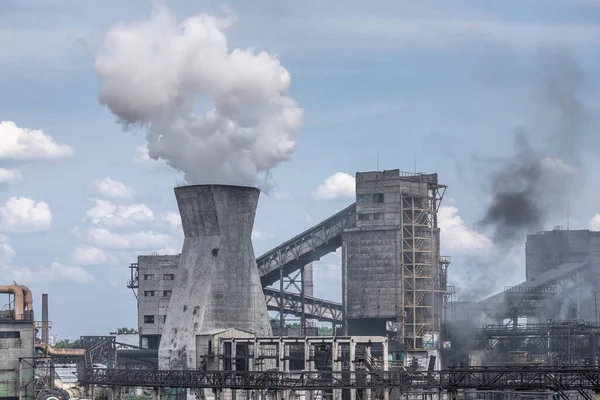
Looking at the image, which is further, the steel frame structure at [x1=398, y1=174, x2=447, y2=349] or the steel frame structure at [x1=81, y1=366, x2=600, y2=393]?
the steel frame structure at [x1=398, y1=174, x2=447, y2=349]

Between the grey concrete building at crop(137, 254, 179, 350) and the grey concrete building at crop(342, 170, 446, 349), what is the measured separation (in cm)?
2176

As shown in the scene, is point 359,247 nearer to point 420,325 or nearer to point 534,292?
point 420,325

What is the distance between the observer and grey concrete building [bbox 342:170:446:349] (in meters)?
97.5

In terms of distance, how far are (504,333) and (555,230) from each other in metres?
38.9

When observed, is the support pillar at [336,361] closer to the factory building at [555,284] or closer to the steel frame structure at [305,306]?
the steel frame structure at [305,306]

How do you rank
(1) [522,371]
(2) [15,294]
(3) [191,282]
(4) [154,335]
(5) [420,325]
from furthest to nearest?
(4) [154,335] → (5) [420,325] → (3) [191,282] → (2) [15,294] → (1) [522,371]

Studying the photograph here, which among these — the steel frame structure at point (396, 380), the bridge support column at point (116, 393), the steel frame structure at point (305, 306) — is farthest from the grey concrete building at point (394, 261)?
the bridge support column at point (116, 393)

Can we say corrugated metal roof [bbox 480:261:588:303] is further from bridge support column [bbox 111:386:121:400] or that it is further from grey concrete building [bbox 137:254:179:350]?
bridge support column [bbox 111:386:121:400]

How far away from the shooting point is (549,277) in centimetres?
12281

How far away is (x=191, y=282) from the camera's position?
284 ft

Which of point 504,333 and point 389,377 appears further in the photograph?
point 504,333

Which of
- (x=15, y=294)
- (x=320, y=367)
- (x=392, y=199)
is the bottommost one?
(x=320, y=367)

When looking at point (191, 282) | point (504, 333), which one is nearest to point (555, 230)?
point (504, 333)

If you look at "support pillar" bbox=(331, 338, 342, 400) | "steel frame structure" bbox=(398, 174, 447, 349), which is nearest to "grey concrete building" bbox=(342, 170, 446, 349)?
"steel frame structure" bbox=(398, 174, 447, 349)
